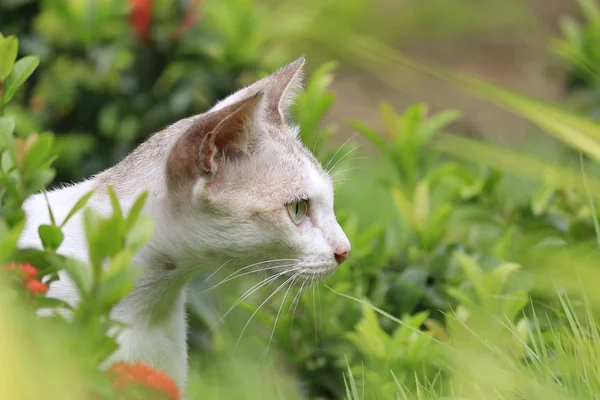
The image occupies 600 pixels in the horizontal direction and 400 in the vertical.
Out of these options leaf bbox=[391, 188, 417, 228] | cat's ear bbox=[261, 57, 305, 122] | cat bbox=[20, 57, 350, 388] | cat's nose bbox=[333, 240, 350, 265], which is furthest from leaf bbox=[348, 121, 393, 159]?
cat's nose bbox=[333, 240, 350, 265]

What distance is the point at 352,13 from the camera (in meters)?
5.38

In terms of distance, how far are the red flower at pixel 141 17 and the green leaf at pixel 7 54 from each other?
1.40 meters

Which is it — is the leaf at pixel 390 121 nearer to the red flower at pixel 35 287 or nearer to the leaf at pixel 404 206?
the leaf at pixel 404 206

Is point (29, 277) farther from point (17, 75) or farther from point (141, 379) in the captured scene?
point (17, 75)

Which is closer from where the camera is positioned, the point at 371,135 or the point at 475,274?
the point at 475,274

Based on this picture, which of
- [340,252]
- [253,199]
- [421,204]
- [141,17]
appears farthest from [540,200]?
[141,17]

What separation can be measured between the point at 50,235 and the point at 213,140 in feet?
1.57

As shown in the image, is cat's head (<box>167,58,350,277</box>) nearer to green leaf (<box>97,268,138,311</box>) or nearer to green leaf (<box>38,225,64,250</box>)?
green leaf (<box>38,225,64,250</box>)

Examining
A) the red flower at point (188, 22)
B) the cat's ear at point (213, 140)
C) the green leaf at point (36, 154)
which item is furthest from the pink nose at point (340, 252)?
the red flower at point (188, 22)

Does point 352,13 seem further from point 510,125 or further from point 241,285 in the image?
point 241,285

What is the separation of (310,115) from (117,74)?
84cm

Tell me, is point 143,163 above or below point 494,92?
below

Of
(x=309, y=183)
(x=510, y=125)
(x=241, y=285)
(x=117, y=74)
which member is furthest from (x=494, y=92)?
(x=510, y=125)

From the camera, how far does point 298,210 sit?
6.13ft
